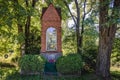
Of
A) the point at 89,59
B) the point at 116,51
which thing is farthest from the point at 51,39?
the point at 116,51

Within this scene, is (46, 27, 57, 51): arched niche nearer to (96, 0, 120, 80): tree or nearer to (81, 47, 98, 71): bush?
(81, 47, 98, 71): bush

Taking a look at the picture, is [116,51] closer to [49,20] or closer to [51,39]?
[51,39]

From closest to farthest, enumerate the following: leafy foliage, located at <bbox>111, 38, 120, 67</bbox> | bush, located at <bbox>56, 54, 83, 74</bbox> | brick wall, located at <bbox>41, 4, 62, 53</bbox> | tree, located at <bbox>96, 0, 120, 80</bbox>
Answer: tree, located at <bbox>96, 0, 120, 80</bbox> → bush, located at <bbox>56, 54, 83, 74</bbox> → brick wall, located at <bbox>41, 4, 62, 53</bbox> → leafy foliage, located at <bbox>111, 38, 120, 67</bbox>

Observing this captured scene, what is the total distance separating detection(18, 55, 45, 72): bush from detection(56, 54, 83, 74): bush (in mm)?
1042

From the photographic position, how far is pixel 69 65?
14.2 metres

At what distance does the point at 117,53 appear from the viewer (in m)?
17.8

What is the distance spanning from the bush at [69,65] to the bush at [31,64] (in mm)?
1042

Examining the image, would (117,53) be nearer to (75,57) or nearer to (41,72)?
(75,57)

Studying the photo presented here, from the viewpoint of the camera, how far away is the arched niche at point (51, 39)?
1625cm

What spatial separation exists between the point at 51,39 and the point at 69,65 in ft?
9.23

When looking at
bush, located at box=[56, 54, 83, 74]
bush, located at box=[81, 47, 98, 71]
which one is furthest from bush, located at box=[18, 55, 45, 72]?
bush, located at box=[81, 47, 98, 71]

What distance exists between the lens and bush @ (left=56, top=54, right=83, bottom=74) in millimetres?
14234

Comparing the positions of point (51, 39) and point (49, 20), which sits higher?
point (49, 20)

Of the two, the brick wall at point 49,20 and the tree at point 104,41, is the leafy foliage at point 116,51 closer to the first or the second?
the tree at point 104,41
